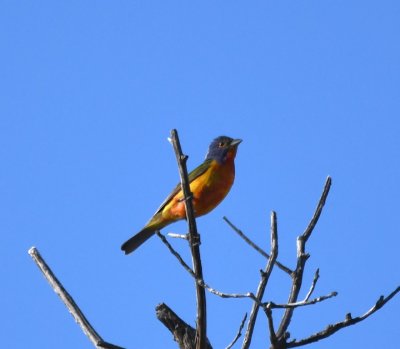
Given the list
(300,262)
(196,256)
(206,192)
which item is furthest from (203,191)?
(196,256)

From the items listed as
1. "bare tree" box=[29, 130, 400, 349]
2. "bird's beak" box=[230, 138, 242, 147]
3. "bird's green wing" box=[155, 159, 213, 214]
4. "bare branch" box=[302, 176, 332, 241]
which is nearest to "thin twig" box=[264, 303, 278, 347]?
"bare tree" box=[29, 130, 400, 349]

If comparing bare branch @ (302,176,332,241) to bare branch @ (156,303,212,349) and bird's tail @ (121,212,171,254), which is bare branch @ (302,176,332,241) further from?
bird's tail @ (121,212,171,254)

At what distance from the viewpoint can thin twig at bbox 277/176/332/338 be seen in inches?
163

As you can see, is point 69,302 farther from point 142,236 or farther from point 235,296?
point 142,236

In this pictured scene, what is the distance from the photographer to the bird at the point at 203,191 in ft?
26.1

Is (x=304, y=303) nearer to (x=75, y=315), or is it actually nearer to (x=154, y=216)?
(x=75, y=315)

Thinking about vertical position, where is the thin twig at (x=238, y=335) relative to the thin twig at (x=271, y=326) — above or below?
above

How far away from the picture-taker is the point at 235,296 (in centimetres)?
386

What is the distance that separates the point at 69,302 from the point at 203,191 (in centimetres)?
376

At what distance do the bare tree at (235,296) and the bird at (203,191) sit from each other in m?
3.15

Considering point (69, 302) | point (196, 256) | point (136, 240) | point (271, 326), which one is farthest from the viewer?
point (136, 240)

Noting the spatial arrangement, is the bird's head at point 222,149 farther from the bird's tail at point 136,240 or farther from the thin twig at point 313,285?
the thin twig at point 313,285

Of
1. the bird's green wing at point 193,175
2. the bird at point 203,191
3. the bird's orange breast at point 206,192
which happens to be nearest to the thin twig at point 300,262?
the bird at point 203,191

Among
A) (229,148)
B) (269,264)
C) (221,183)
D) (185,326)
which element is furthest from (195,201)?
(269,264)
